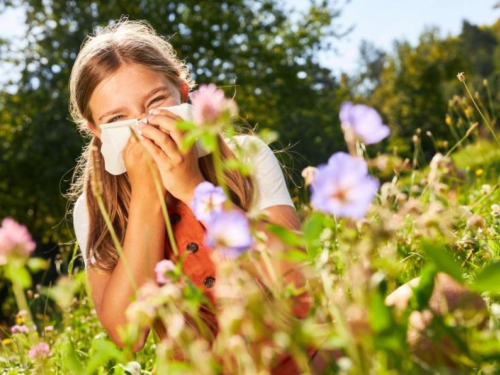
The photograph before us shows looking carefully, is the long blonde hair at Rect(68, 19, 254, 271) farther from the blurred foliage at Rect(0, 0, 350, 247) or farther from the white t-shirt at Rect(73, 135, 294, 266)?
the blurred foliage at Rect(0, 0, 350, 247)

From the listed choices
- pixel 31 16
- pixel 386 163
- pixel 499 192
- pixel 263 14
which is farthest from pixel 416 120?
pixel 386 163

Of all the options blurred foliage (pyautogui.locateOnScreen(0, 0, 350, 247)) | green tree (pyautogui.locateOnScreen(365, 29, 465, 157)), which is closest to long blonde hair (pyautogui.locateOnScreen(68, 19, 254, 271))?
blurred foliage (pyautogui.locateOnScreen(0, 0, 350, 247))

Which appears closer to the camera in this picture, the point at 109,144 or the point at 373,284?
the point at 373,284

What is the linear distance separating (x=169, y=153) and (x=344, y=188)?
3.30 ft

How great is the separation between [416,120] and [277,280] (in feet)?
83.8

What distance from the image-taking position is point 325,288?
2.25 feet

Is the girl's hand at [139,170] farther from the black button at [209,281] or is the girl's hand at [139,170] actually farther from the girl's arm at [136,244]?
the black button at [209,281]

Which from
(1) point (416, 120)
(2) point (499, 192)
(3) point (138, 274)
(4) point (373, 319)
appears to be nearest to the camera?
(4) point (373, 319)

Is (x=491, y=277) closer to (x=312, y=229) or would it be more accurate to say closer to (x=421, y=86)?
(x=312, y=229)

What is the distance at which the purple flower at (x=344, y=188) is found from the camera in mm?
539

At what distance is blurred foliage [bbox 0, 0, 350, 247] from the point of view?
9.67m

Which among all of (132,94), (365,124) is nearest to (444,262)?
(365,124)

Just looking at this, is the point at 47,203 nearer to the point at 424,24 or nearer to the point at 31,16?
the point at 31,16

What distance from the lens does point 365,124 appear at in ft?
2.00
